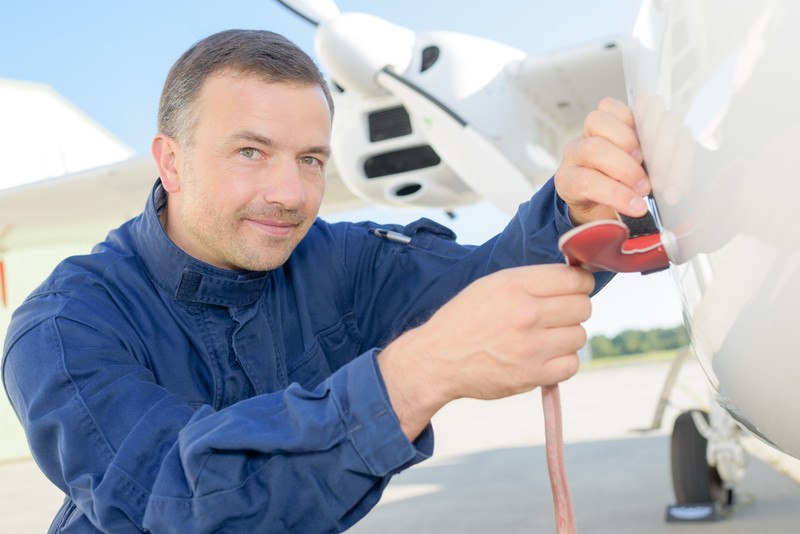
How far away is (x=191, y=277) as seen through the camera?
150 cm

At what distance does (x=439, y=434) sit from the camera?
9.68 meters

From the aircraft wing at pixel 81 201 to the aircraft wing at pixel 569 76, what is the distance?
181cm

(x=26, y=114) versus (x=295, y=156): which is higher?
(x=26, y=114)

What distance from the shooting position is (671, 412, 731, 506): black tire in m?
4.15

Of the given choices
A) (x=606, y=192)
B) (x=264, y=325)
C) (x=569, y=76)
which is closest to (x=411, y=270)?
(x=264, y=325)

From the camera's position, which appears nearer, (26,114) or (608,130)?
(608,130)

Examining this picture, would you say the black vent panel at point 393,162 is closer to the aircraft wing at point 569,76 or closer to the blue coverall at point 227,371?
the aircraft wing at point 569,76

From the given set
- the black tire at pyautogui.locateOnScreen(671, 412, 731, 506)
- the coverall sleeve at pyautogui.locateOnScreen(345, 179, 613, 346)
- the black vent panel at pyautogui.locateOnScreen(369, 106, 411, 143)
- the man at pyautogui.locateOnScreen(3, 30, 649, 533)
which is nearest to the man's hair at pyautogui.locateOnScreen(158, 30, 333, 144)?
the man at pyautogui.locateOnScreen(3, 30, 649, 533)

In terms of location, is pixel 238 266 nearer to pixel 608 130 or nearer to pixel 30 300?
pixel 30 300

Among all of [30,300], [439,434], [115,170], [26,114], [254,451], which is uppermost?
[26,114]

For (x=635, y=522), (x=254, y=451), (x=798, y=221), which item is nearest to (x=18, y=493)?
(x=635, y=522)

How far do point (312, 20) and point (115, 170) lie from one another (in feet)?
7.29

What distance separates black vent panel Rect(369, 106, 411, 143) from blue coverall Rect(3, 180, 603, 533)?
3.51 metres

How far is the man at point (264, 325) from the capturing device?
2.97 feet
